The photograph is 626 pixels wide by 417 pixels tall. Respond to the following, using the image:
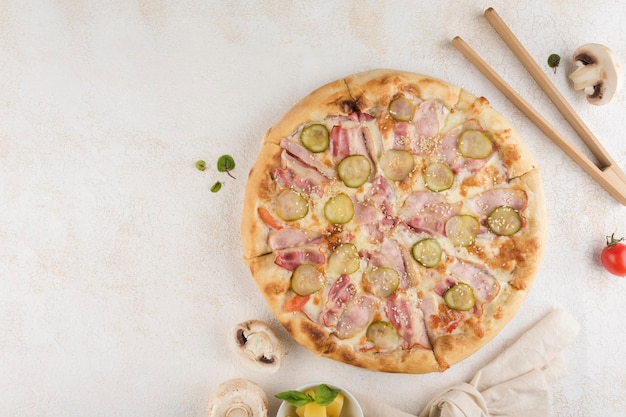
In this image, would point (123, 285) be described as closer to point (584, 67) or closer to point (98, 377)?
point (98, 377)

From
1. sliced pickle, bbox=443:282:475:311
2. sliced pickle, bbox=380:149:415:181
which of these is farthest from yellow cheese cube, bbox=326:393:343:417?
sliced pickle, bbox=380:149:415:181

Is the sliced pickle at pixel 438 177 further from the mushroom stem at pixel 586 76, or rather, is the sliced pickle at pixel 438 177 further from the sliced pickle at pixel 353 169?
the mushroom stem at pixel 586 76

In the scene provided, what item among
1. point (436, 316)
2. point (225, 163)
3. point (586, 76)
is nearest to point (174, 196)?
point (225, 163)

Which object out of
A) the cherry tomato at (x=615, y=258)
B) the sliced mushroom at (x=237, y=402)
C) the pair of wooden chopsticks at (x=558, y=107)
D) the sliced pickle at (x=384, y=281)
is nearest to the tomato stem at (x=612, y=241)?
the cherry tomato at (x=615, y=258)

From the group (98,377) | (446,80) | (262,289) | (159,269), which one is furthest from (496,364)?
(98,377)

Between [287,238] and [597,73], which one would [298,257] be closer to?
[287,238]
